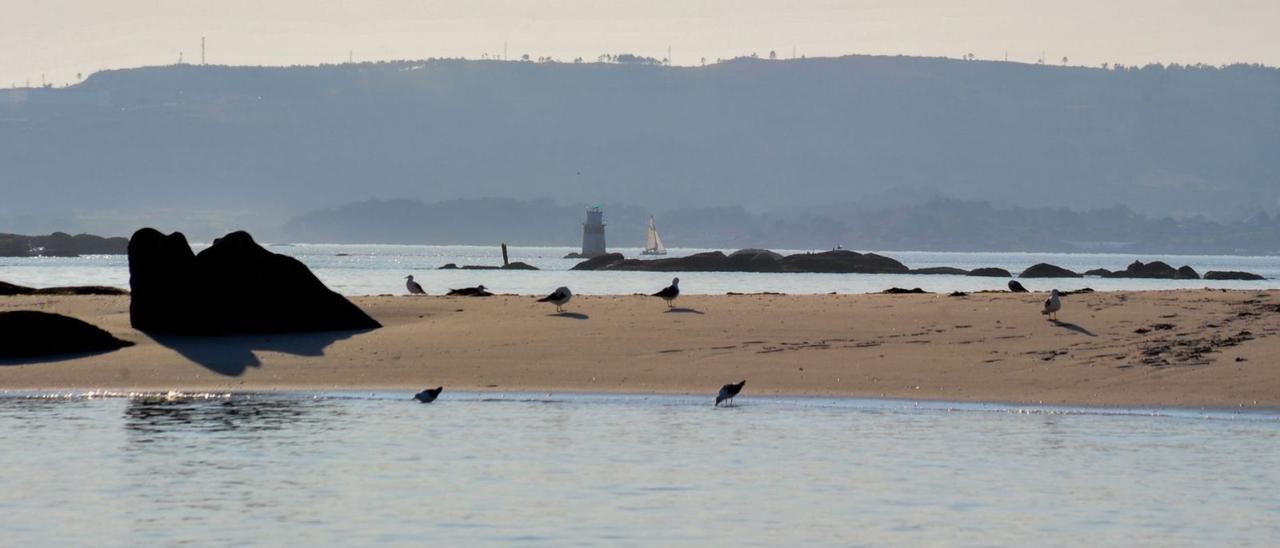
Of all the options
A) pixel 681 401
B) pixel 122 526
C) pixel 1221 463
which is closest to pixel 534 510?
pixel 122 526

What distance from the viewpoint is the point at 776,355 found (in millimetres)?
29109

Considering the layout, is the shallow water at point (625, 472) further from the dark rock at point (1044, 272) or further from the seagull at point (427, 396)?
the dark rock at point (1044, 272)

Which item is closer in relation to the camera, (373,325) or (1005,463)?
(1005,463)

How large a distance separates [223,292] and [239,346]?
5.58ft

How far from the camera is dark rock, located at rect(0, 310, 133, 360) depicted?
29.0 metres

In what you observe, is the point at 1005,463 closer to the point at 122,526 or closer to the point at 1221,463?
the point at 1221,463

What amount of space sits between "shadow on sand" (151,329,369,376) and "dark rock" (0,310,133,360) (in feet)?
3.95

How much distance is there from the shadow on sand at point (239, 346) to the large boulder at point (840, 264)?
306 ft

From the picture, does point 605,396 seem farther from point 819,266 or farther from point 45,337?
point 819,266

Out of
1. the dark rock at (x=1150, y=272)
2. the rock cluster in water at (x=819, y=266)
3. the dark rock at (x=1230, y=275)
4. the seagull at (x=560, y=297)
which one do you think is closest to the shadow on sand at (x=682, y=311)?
the seagull at (x=560, y=297)

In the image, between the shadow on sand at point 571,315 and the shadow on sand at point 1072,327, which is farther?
the shadow on sand at point 571,315

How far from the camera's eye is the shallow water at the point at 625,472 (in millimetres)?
14898

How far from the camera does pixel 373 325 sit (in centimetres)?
3316

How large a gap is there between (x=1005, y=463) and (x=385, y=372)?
12.1 metres
